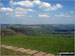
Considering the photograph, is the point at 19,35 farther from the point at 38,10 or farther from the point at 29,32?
the point at 38,10

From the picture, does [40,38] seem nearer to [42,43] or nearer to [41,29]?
[42,43]

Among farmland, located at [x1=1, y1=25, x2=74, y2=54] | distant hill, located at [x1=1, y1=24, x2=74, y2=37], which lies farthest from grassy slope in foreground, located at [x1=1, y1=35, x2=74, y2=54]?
distant hill, located at [x1=1, y1=24, x2=74, y2=37]

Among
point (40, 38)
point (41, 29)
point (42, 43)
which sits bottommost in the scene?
point (42, 43)

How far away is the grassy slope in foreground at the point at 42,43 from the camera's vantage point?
2.83m

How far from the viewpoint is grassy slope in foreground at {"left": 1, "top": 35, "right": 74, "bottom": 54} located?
2826 mm

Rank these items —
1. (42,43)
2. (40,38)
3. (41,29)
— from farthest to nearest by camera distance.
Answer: (40,38), (42,43), (41,29)

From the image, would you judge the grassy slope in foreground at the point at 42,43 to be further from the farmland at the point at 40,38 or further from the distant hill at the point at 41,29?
the distant hill at the point at 41,29

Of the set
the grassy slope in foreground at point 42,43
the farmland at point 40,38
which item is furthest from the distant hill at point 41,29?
the grassy slope in foreground at point 42,43

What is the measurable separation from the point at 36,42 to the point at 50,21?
0.73m

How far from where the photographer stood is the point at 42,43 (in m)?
3.04

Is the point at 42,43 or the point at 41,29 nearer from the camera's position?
the point at 41,29

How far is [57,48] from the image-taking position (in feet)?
9.28

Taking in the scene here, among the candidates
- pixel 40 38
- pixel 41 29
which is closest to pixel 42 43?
pixel 40 38

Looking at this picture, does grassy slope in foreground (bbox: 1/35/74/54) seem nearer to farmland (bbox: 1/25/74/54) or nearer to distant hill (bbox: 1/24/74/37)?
farmland (bbox: 1/25/74/54)
